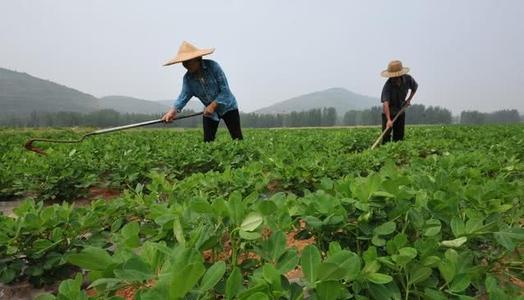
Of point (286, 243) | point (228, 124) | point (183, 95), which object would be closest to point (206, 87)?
point (183, 95)

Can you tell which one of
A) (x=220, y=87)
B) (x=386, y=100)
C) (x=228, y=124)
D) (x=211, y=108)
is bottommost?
(x=228, y=124)

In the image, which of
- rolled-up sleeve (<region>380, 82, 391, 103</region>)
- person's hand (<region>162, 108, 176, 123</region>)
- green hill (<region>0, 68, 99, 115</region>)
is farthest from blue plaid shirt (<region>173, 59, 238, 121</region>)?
green hill (<region>0, 68, 99, 115</region>)

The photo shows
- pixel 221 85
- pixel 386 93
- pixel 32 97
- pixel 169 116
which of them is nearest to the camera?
pixel 169 116

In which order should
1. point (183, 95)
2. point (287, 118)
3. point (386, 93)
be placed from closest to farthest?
1. point (183, 95)
2. point (386, 93)
3. point (287, 118)

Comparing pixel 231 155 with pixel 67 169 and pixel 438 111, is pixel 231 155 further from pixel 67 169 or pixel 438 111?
pixel 438 111

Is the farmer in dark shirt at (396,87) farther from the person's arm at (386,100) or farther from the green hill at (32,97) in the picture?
the green hill at (32,97)

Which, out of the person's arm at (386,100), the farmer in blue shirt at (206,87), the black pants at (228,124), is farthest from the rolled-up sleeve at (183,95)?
the person's arm at (386,100)

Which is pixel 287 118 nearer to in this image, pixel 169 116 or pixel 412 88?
pixel 412 88

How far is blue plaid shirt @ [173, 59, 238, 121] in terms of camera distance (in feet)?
19.0

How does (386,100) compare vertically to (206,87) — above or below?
below

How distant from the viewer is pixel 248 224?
3.55 feet

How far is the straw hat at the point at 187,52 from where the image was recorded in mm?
5523

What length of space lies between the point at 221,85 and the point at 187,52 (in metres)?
0.69

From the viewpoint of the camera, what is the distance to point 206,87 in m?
5.89
